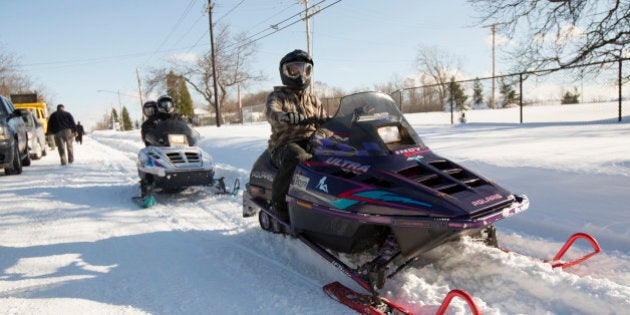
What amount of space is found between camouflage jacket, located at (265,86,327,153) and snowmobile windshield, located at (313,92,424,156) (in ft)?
2.03

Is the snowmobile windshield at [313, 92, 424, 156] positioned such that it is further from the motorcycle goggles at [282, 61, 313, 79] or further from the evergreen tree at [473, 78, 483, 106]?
the evergreen tree at [473, 78, 483, 106]

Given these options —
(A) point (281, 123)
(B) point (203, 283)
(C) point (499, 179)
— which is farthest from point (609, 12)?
(B) point (203, 283)

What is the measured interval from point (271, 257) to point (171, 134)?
406cm

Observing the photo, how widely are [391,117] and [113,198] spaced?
5.64 metres

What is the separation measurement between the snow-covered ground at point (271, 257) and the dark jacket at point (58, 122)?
530cm

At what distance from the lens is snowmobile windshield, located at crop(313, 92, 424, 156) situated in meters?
3.18

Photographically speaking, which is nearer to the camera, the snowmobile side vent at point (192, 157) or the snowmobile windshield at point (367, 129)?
the snowmobile windshield at point (367, 129)

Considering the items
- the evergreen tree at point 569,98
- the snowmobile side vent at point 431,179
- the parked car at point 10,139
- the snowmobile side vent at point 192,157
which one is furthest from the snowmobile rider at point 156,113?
the evergreen tree at point 569,98

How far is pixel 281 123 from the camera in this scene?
397 centimetres

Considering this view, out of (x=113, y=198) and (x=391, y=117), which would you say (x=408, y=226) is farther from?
(x=113, y=198)

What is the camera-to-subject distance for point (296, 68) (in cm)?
416

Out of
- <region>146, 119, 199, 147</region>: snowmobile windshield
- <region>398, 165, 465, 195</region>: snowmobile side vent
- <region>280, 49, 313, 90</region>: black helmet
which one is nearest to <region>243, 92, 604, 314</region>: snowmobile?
<region>398, 165, 465, 195</region>: snowmobile side vent

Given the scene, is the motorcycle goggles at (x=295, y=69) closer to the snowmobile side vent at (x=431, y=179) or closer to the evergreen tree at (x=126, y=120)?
the snowmobile side vent at (x=431, y=179)

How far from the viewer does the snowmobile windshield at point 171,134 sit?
7078 mm
